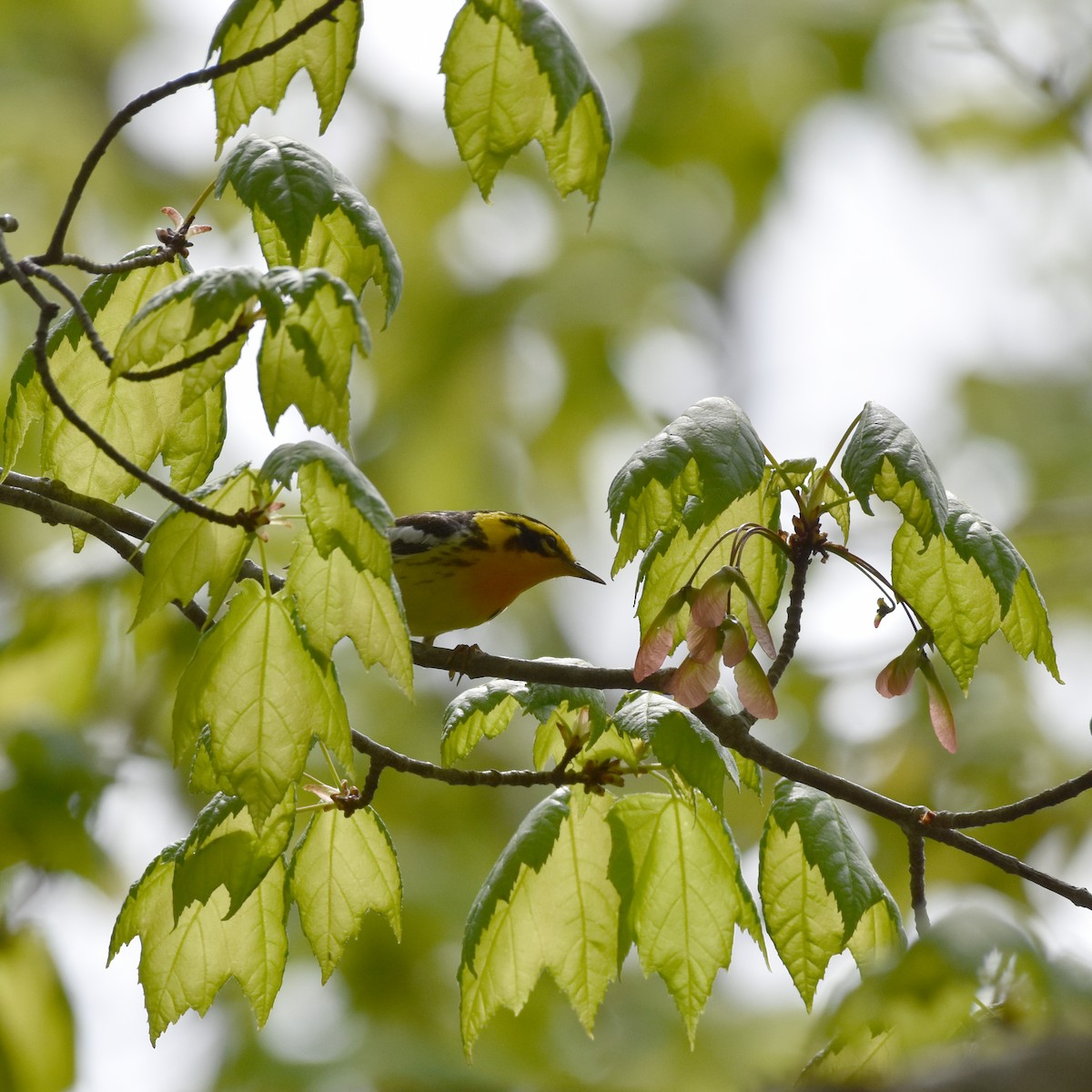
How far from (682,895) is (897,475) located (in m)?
0.96

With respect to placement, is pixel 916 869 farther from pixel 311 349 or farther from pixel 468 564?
pixel 468 564

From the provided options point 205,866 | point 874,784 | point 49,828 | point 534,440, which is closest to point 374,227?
point 205,866

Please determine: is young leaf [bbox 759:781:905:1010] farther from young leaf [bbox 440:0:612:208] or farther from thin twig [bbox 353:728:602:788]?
young leaf [bbox 440:0:612:208]

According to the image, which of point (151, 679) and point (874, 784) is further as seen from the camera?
point (874, 784)

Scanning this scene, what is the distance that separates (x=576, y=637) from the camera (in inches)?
441

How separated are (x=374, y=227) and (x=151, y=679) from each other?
17.7ft

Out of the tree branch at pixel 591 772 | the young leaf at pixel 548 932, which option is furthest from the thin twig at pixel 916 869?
the young leaf at pixel 548 932

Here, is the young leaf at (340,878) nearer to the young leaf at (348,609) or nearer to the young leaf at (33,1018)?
the young leaf at (348,609)

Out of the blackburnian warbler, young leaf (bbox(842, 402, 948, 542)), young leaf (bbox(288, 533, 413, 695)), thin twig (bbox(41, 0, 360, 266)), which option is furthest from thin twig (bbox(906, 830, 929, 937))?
the blackburnian warbler

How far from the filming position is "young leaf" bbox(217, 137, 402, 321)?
215cm

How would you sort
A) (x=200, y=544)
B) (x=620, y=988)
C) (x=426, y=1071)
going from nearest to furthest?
(x=200, y=544) < (x=426, y=1071) < (x=620, y=988)

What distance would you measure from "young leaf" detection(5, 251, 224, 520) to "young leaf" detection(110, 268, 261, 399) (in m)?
0.47

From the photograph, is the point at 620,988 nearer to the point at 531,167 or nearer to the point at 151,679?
the point at 151,679

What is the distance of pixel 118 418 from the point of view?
2.64 metres
